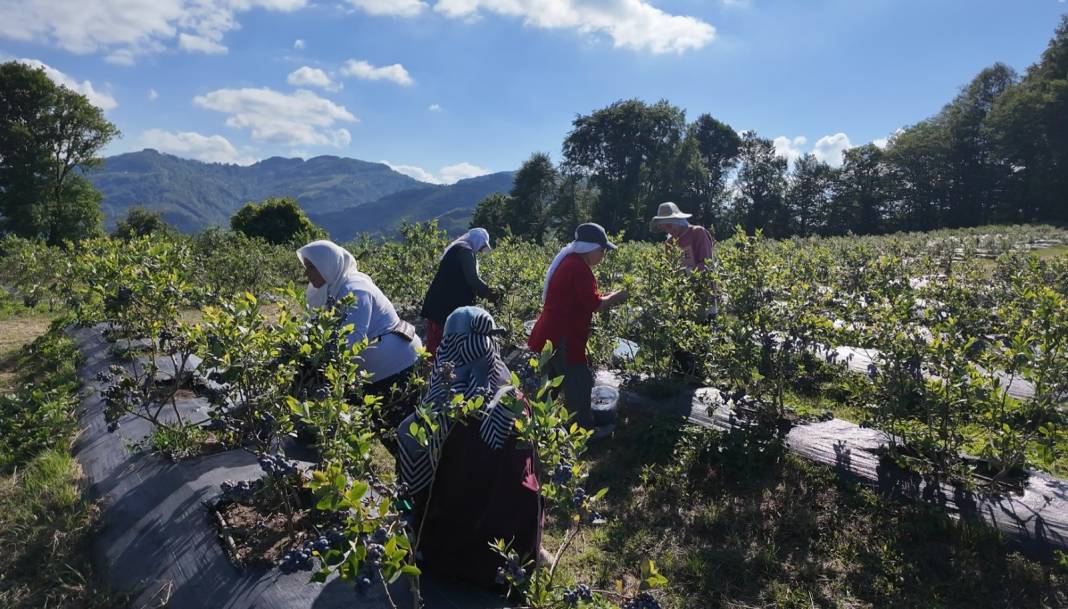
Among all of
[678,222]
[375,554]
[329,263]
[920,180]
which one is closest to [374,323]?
[329,263]

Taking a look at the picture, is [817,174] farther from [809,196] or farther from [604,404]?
[604,404]

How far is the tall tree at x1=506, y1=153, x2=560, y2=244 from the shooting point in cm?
4053

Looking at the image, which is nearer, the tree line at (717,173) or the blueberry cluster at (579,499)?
the blueberry cluster at (579,499)

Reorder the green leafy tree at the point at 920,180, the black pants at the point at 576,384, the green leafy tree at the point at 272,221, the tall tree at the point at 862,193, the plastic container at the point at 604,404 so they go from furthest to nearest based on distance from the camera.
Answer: the tall tree at the point at 862,193
the green leafy tree at the point at 920,180
the green leafy tree at the point at 272,221
the plastic container at the point at 604,404
the black pants at the point at 576,384

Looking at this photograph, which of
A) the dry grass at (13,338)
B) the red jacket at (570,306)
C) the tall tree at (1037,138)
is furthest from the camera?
the tall tree at (1037,138)

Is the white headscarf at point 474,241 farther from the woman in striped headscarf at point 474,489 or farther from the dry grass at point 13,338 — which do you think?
the dry grass at point 13,338

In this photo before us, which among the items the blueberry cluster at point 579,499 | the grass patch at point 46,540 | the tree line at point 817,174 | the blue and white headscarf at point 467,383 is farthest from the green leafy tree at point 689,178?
the blueberry cluster at point 579,499

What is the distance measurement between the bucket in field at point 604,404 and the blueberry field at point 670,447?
118 millimetres

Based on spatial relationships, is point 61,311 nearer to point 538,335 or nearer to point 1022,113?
point 538,335

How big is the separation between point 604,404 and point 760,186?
41.7m

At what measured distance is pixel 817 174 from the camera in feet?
132

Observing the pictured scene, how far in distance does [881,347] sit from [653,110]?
41.4 metres

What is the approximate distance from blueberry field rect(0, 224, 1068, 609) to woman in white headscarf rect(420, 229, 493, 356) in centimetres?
120

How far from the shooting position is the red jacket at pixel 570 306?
156 inches
